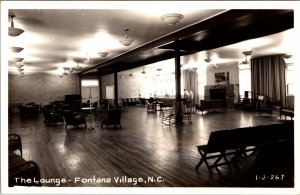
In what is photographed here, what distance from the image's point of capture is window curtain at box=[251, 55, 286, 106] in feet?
41.9

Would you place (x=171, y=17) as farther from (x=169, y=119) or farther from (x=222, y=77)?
(x=222, y=77)

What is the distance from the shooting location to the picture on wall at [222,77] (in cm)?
1636

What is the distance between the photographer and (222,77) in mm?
16641

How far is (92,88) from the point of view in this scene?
811 inches

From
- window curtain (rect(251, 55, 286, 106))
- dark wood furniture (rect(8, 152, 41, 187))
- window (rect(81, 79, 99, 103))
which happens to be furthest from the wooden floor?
window (rect(81, 79, 99, 103))

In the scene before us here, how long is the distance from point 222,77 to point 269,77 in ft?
12.1

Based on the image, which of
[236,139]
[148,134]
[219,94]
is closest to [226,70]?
[219,94]

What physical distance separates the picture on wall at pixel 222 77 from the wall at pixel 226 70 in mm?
219

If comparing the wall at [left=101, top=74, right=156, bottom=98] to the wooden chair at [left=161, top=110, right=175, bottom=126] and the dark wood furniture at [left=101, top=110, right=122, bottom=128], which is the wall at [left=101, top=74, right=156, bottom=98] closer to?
the wooden chair at [left=161, top=110, right=175, bottom=126]

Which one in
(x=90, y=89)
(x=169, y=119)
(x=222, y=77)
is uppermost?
(x=222, y=77)

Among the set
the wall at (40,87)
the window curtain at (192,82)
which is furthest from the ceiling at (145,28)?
the wall at (40,87)

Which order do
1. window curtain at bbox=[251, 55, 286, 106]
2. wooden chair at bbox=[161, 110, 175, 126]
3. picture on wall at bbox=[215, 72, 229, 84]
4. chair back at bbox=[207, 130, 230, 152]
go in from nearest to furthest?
chair back at bbox=[207, 130, 230, 152], wooden chair at bbox=[161, 110, 175, 126], window curtain at bbox=[251, 55, 286, 106], picture on wall at bbox=[215, 72, 229, 84]

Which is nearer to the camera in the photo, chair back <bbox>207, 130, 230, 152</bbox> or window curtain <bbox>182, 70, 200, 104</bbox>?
chair back <bbox>207, 130, 230, 152</bbox>

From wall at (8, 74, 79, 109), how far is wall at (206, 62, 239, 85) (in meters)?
10.8
